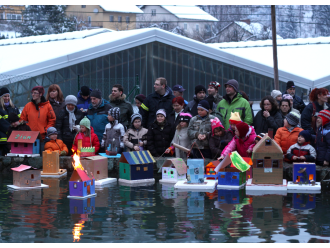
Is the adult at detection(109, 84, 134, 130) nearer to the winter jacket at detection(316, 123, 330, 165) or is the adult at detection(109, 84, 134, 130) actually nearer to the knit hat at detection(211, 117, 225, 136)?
the knit hat at detection(211, 117, 225, 136)

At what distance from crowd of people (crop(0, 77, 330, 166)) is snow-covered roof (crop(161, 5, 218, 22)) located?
70292 millimetres

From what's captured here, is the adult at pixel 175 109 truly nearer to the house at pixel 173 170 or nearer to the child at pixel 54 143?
the house at pixel 173 170

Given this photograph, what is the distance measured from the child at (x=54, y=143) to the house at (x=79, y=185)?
2.51 metres

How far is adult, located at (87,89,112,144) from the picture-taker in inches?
452

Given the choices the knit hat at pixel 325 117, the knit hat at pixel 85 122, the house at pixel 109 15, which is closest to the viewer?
the knit hat at pixel 325 117

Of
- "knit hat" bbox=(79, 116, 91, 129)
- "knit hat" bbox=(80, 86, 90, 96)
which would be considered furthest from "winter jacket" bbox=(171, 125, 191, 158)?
"knit hat" bbox=(80, 86, 90, 96)

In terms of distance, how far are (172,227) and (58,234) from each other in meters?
1.46

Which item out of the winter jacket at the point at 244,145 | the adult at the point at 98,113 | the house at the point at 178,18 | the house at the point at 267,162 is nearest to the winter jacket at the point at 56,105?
the adult at the point at 98,113

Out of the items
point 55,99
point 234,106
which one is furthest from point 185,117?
point 55,99

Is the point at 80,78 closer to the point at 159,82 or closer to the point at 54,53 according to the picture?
the point at 54,53

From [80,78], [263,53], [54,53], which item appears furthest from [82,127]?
[263,53]

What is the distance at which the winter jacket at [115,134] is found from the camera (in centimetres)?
1108

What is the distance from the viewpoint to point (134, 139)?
11062 mm

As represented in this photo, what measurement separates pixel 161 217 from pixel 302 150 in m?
3.99
